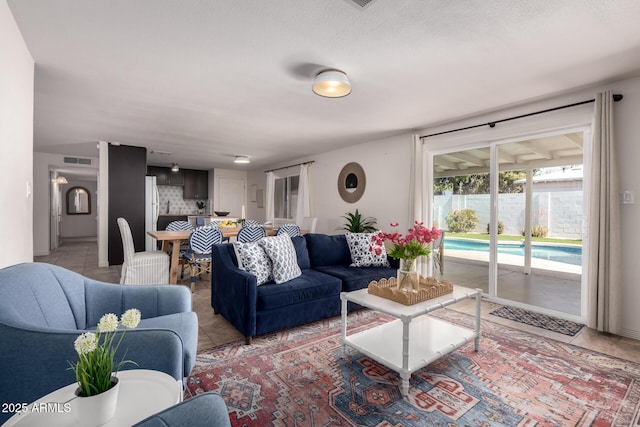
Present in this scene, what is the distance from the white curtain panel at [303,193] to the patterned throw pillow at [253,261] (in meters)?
3.91

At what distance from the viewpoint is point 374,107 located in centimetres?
358

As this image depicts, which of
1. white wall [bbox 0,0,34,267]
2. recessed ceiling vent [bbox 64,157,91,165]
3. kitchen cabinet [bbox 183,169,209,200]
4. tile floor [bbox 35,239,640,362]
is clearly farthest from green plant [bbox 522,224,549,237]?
recessed ceiling vent [bbox 64,157,91,165]

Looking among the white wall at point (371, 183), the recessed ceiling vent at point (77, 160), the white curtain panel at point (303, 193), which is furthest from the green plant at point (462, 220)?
the recessed ceiling vent at point (77, 160)

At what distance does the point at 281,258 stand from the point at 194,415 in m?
2.08

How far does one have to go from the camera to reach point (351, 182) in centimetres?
581

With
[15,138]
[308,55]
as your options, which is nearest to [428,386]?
[308,55]

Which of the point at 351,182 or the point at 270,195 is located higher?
the point at 351,182

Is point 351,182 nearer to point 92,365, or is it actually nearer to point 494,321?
point 494,321

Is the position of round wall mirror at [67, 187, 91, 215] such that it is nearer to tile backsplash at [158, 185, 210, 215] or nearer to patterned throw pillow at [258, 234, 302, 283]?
tile backsplash at [158, 185, 210, 215]

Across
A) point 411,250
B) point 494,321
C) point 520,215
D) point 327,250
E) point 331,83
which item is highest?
point 331,83

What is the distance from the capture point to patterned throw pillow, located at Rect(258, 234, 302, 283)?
284 cm

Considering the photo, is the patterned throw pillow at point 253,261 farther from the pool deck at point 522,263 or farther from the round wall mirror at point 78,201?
the round wall mirror at point 78,201

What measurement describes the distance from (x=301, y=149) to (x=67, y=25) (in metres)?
4.41

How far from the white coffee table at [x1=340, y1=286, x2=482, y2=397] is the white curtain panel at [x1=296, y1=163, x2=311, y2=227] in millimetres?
4448
